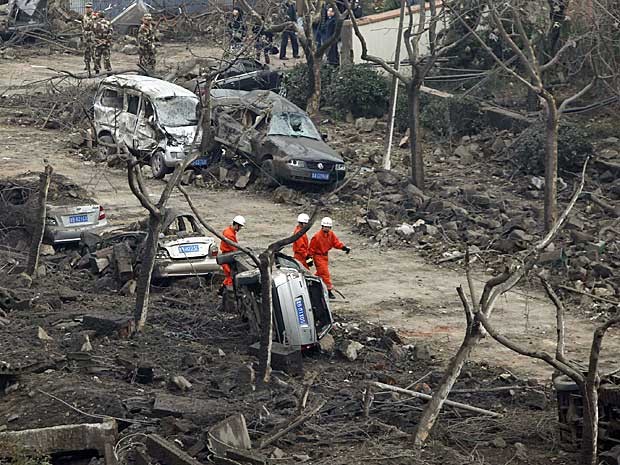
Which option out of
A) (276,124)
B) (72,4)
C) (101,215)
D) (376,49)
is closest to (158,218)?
(101,215)

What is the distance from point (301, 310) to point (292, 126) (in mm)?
10717

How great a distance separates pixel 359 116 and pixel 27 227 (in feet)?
38.0

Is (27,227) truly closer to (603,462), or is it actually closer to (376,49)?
(603,462)

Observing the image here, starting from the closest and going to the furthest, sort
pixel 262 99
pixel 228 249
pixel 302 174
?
1. pixel 228 249
2. pixel 302 174
3. pixel 262 99

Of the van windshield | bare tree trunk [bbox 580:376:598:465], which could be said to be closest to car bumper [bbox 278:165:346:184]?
the van windshield

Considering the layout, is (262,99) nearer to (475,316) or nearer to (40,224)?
(40,224)

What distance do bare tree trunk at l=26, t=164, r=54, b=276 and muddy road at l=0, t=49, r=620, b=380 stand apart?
13.6ft

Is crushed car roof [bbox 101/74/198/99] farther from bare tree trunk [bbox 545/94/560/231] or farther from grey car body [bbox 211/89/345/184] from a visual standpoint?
bare tree trunk [bbox 545/94/560/231]

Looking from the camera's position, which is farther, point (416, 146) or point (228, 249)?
point (416, 146)

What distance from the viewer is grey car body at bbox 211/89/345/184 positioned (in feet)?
73.0

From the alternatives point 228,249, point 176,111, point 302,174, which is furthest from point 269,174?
point 228,249

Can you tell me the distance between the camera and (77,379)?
1162 centimetres

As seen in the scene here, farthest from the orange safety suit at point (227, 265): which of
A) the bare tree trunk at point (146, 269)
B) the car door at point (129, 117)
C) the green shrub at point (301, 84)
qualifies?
the green shrub at point (301, 84)

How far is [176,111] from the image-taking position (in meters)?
23.2
